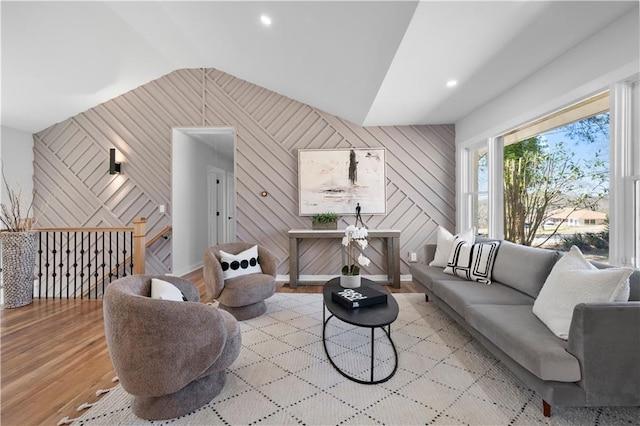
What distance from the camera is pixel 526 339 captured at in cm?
148

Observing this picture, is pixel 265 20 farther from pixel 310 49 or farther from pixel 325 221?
pixel 325 221

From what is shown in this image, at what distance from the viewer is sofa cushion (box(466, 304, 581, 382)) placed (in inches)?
51.9

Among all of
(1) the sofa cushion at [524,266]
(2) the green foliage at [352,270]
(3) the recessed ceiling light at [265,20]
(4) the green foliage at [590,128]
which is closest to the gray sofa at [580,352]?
(1) the sofa cushion at [524,266]

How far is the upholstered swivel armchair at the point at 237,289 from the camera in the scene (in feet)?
8.68

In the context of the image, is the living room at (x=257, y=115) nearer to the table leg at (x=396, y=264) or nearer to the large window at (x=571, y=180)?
the large window at (x=571, y=180)

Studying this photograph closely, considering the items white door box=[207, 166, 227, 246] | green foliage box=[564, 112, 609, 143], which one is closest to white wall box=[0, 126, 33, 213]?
white door box=[207, 166, 227, 246]

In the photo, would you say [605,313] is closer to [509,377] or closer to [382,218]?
[509,377]

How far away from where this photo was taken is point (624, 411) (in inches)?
57.8

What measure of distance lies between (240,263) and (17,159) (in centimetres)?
447

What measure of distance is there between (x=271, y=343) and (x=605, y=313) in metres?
2.16

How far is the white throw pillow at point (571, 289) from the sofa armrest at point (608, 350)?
141 millimetres

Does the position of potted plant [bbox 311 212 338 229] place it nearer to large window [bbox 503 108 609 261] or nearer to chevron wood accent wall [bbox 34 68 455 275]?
chevron wood accent wall [bbox 34 68 455 275]

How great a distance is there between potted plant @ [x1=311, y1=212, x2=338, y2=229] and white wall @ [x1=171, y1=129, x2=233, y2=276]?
7.84 feet

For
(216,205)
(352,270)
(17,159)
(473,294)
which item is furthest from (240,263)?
(17,159)
